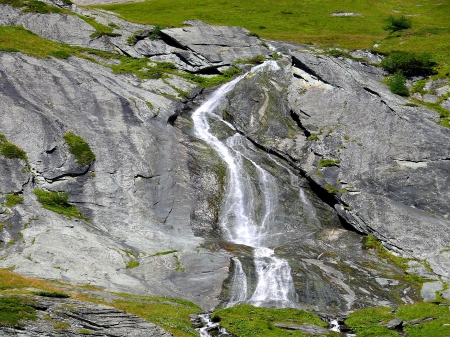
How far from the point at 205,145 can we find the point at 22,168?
711 inches

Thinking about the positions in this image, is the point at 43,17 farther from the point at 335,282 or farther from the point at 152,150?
the point at 335,282

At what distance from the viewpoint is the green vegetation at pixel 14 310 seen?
76.1 feet

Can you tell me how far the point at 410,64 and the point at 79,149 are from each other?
4363cm

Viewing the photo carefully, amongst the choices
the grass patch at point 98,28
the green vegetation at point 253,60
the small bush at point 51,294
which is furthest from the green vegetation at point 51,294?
the grass patch at point 98,28

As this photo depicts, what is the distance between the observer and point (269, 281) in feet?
123

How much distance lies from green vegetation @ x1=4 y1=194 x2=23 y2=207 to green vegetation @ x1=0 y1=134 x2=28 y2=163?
5.37 meters

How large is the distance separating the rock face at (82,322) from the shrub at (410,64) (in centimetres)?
5394

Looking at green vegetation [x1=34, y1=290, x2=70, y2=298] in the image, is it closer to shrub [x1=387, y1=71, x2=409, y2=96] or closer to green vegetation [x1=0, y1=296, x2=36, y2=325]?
green vegetation [x1=0, y1=296, x2=36, y2=325]

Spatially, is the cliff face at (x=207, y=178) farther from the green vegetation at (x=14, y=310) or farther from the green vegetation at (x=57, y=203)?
the green vegetation at (x=14, y=310)

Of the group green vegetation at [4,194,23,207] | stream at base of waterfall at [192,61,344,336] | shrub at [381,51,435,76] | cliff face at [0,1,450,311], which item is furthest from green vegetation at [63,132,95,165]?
shrub at [381,51,435,76]

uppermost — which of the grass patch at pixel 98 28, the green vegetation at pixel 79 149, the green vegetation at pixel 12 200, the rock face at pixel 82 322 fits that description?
the grass patch at pixel 98 28

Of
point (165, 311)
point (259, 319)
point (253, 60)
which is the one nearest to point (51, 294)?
point (165, 311)

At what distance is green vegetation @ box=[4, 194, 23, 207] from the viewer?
40.8m

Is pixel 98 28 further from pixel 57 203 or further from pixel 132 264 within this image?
pixel 132 264
